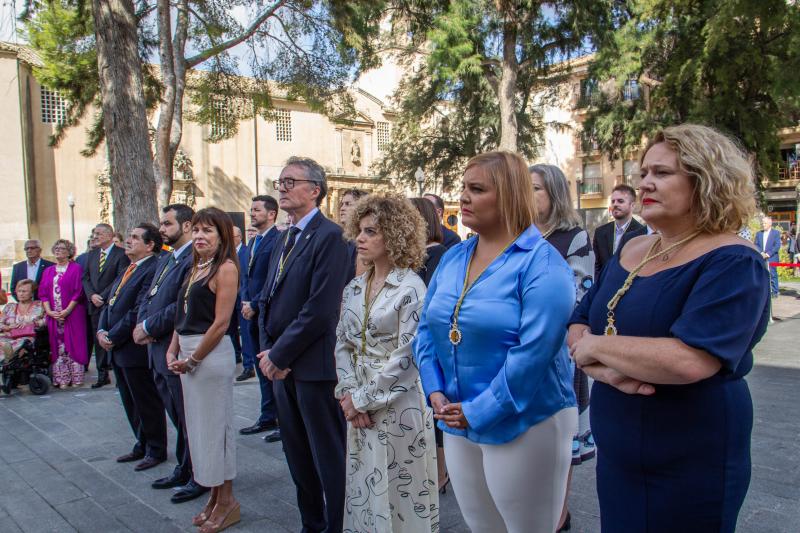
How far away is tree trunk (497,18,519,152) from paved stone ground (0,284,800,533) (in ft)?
45.4

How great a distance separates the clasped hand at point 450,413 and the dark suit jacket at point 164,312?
2553 millimetres

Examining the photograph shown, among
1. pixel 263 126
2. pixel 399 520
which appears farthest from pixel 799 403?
Result: pixel 263 126

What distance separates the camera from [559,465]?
237 cm

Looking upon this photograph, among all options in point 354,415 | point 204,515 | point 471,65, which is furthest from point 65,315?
point 471,65

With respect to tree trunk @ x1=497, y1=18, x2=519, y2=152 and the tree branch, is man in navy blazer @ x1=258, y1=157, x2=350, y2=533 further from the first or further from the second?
tree trunk @ x1=497, y1=18, x2=519, y2=152

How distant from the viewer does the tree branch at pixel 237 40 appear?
16094 mm

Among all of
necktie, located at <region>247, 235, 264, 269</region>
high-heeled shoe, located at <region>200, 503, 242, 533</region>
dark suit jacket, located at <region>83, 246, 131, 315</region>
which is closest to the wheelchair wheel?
dark suit jacket, located at <region>83, 246, 131, 315</region>

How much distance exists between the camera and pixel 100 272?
8500 millimetres

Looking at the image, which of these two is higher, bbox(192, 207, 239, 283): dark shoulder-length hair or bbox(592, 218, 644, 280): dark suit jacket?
bbox(192, 207, 239, 283): dark shoulder-length hair

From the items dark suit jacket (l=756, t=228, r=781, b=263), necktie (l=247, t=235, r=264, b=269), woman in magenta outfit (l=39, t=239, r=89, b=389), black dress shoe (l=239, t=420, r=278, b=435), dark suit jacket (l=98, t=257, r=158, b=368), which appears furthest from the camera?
dark suit jacket (l=756, t=228, r=781, b=263)

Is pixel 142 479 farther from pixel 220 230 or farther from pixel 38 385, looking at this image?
pixel 38 385

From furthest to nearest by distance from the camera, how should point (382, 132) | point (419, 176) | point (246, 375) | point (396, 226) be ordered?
1. point (382, 132)
2. point (419, 176)
3. point (246, 375)
4. point (396, 226)

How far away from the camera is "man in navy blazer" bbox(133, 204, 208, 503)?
434cm

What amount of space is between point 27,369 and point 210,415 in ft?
18.5
